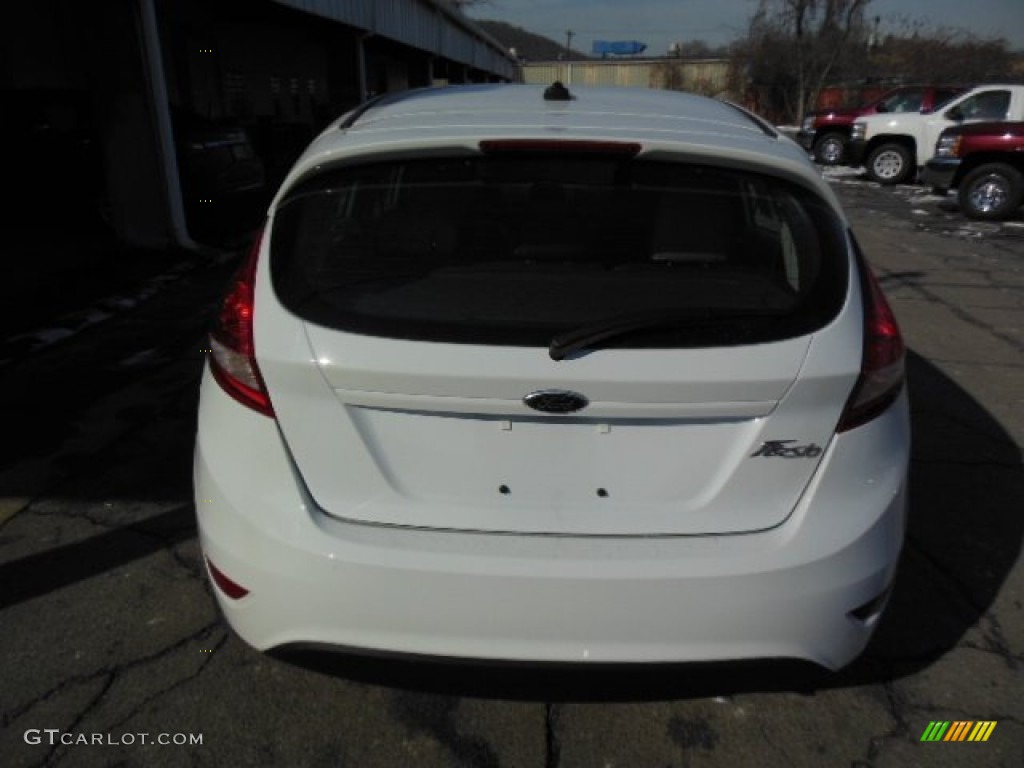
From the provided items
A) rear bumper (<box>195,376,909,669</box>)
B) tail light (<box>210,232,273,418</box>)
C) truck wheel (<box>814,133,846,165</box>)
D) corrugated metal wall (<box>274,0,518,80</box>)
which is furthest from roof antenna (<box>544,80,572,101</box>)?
truck wheel (<box>814,133,846,165</box>)

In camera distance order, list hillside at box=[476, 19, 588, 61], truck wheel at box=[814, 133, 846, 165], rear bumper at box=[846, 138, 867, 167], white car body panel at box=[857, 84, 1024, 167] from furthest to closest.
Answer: hillside at box=[476, 19, 588, 61], truck wheel at box=[814, 133, 846, 165], rear bumper at box=[846, 138, 867, 167], white car body panel at box=[857, 84, 1024, 167]

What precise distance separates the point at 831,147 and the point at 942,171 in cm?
833

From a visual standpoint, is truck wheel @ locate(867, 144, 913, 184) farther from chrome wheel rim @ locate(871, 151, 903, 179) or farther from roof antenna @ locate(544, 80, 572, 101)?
roof antenna @ locate(544, 80, 572, 101)

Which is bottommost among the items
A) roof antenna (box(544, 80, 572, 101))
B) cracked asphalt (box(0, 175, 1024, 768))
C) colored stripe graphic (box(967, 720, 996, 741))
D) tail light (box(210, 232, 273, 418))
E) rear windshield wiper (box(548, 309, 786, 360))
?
cracked asphalt (box(0, 175, 1024, 768))

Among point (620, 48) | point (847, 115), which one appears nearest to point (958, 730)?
point (847, 115)

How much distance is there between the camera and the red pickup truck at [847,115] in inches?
657

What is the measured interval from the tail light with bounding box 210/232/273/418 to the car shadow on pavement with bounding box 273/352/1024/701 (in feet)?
2.03

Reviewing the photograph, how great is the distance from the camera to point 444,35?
1008 inches

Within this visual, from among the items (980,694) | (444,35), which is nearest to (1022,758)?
(980,694)

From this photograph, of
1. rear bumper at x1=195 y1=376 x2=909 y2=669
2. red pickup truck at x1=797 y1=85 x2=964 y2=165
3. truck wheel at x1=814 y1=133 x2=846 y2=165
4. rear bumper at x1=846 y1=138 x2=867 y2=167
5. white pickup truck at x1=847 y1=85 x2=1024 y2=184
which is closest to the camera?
rear bumper at x1=195 y1=376 x2=909 y2=669

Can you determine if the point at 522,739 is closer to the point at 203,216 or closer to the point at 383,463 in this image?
the point at 383,463

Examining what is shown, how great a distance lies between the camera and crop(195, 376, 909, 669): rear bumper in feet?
5.80

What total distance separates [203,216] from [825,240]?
30.0ft

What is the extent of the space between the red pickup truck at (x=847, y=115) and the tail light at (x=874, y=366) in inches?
661
